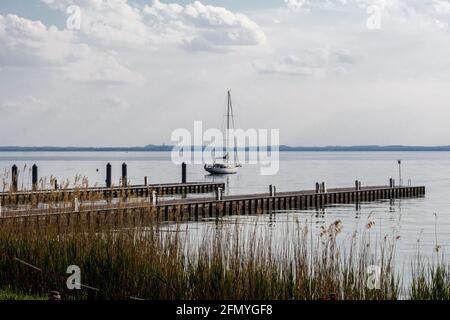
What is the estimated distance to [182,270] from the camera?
12.7 metres

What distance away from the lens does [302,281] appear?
11.6m

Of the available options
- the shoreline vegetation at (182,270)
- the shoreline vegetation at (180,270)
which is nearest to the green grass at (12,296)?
the shoreline vegetation at (180,270)

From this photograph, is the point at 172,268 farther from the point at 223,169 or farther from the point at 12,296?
the point at 223,169

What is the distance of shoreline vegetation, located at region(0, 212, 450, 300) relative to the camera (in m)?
11.6

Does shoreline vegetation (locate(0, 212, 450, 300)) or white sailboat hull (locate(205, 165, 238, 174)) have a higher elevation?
white sailboat hull (locate(205, 165, 238, 174))

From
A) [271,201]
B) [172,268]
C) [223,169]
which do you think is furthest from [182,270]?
[223,169]

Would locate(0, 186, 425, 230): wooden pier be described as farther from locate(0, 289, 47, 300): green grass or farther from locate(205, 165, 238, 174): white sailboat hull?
locate(205, 165, 238, 174): white sailboat hull

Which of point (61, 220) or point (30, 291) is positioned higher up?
point (61, 220)

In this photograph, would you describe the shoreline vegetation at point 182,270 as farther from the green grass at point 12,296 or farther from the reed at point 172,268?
the green grass at point 12,296

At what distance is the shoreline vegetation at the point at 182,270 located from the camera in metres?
11.6

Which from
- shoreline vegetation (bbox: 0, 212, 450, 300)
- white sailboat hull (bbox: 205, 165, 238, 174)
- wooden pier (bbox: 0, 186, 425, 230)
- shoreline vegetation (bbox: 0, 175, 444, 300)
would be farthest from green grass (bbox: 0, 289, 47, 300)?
white sailboat hull (bbox: 205, 165, 238, 174)
